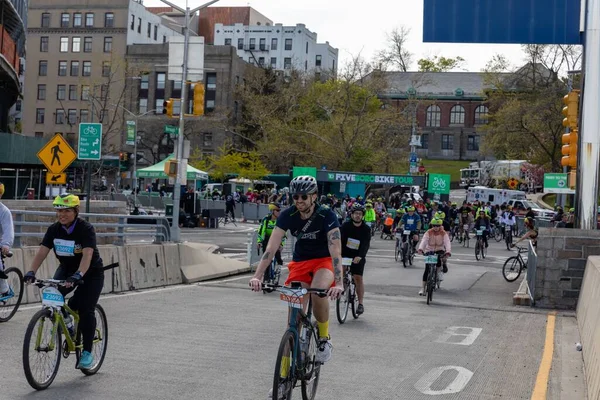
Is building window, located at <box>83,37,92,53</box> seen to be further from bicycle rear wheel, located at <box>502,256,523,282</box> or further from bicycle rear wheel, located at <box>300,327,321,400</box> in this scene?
bicycle rear wheel, located at <box>300,327,321,400</box>

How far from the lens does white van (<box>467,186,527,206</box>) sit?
210ft

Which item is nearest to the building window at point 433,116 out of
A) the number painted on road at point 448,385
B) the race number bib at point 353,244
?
the race number bib at point 353,244

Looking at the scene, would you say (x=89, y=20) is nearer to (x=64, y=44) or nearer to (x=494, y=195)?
(x=64, y=44)

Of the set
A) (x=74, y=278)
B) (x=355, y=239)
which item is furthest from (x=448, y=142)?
(x=74, y=278)

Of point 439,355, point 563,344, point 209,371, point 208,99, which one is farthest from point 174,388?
point 208,99

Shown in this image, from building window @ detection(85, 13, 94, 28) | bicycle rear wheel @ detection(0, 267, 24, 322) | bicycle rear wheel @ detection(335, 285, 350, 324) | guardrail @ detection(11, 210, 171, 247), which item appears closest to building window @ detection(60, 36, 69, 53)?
building window @ detection(85, 13, 94, 28)

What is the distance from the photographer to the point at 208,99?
89.2 m

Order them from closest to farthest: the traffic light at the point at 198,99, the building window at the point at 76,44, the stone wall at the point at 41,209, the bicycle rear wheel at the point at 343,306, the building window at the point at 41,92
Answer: the bicycle rear wheel at the point at 343,306 < the stone wall at the point at 41,209 < the traffic light at the point at 198,99 < the building window at the point at 76,44 < the building window at the point at 41,92

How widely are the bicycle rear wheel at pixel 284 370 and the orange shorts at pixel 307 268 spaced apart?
107 cm

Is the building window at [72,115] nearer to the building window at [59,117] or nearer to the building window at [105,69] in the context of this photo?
the building window at [59,117]

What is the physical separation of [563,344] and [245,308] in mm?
5252

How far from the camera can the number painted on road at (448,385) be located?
349 inches

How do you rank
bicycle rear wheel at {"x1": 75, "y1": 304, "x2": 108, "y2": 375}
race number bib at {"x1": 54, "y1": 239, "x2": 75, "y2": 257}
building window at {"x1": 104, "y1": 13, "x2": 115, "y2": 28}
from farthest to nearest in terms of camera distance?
building window at {"x1": 104, "y1": 13, "x2": 115, "y2": 28} → bicycle rear wheel at {"x1": 75, "y1": 304, "x2": 108, "y2": 375} → race number bib at {"x1": 54, "y1": 239, "x2": 75, "y2": 257}

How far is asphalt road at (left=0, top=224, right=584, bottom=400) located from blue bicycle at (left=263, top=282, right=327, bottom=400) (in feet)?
2.22
